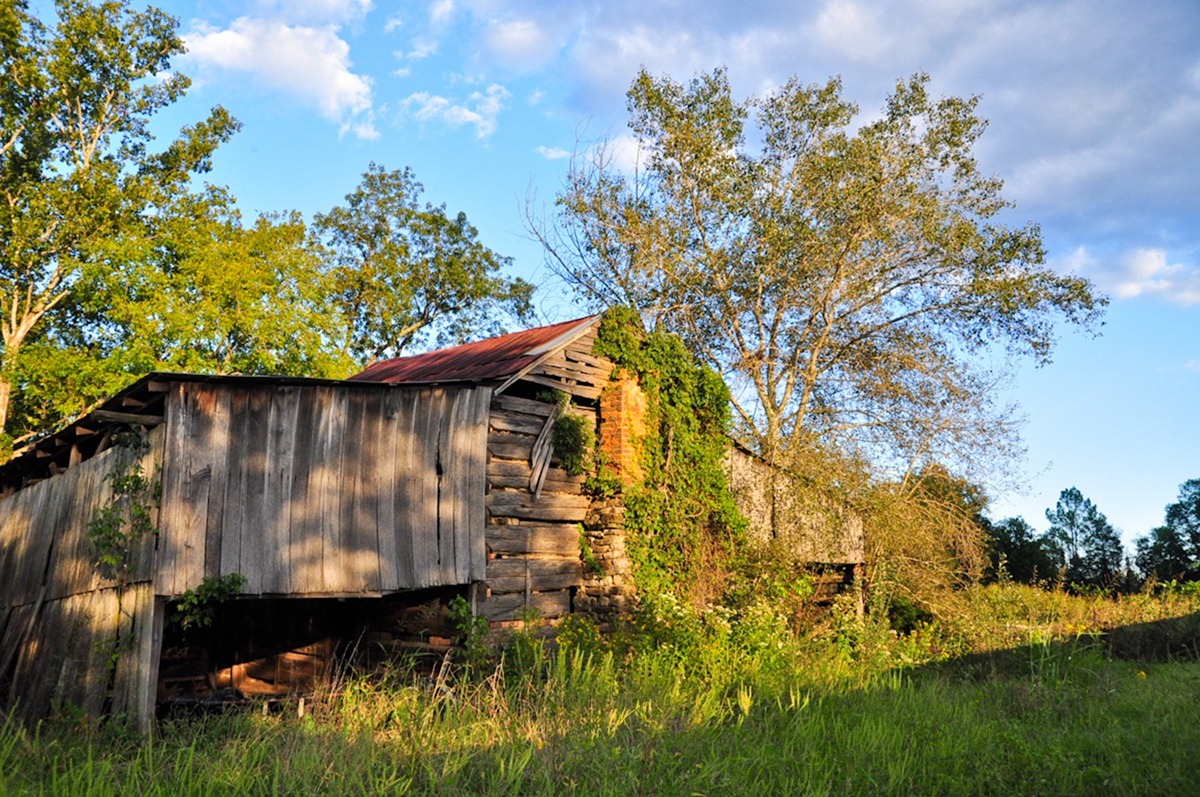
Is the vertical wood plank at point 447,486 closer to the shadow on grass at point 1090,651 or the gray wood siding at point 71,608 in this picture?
the gray wood siding at point 71,608

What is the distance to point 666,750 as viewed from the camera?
623cm

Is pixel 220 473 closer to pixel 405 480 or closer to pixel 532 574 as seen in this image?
pixel 405 480

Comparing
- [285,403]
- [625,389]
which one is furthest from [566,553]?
[285,403]

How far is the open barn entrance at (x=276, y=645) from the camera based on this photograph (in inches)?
506

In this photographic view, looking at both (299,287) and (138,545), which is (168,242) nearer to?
(299,287)

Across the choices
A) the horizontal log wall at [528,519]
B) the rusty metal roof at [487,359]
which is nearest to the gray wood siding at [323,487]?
the horizontal log wall at [528,519]

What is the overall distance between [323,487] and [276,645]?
5.24 meters

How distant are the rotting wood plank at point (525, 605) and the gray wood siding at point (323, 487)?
0.55 m

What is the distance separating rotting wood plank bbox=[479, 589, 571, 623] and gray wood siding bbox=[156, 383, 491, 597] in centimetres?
55

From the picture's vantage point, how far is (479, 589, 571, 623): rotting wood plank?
11398 millimetres

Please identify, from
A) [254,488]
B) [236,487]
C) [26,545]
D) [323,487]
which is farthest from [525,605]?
[26,545]

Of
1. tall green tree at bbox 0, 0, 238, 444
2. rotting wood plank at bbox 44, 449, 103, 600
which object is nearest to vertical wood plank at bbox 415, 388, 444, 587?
rotting wood plank at bbox 44, 449, 103, 600

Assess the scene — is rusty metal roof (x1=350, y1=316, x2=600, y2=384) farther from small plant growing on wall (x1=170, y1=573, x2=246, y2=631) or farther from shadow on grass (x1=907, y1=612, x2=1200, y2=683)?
shadow on grass (x1=907, y1=612, x2=1200, y2=683)

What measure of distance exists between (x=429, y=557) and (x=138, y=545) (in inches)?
123
